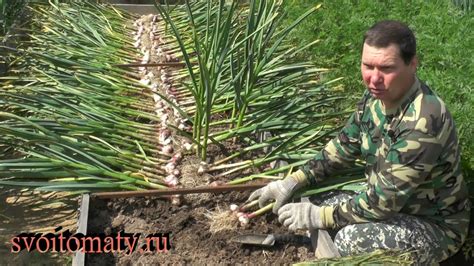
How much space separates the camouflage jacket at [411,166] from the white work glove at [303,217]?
0.12 ft

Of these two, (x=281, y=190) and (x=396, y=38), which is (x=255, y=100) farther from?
(x=396, y=38)

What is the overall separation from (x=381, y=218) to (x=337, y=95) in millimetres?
1506

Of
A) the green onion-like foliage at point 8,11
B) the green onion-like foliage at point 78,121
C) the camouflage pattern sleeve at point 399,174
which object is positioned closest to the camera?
the camouflage pattern sleeve at point 399,174

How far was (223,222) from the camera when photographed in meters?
3.00

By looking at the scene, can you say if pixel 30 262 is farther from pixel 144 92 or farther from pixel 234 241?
pixel 144 92

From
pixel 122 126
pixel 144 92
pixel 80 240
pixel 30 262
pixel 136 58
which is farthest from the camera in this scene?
pixel 136 58

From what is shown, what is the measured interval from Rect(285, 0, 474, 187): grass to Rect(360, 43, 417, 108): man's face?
0.86 meters

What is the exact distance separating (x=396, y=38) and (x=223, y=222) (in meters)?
1.16

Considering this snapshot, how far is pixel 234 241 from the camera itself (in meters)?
2.88

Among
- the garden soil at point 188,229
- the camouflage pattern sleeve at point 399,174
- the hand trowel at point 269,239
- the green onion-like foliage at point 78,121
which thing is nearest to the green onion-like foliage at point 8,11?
the green onion-like foliage at point 78,121

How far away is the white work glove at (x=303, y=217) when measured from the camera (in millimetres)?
2658

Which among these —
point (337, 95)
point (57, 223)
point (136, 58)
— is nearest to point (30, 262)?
point (57, 223)

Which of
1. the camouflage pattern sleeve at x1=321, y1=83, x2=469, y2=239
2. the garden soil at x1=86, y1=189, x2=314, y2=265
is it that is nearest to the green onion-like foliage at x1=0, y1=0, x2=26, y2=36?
the garden soil at x1=86, y1=189, x2=314, y2=265

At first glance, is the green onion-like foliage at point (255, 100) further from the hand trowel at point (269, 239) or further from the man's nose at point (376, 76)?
the man's nose at point (376, 76)
